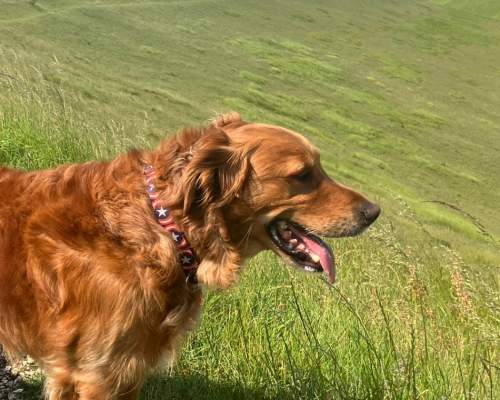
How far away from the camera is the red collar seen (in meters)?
2.95

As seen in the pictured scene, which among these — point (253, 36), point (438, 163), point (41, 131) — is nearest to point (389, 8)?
point (253, 36)

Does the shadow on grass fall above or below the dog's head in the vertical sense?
below

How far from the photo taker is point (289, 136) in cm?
324

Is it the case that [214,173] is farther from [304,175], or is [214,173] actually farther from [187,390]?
[187,390]

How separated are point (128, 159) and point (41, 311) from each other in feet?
2.86

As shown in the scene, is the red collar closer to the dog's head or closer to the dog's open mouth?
the dog's head

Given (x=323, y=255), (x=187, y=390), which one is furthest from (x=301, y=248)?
(x=187, y=390)

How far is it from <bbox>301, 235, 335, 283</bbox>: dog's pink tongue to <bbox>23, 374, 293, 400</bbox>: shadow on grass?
2.50ft

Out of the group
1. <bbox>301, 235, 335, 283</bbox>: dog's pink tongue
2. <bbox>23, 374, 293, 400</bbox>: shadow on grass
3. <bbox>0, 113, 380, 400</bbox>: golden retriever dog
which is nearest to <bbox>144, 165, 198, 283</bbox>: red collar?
<bbox>0, 113, 380, 400</bbox>: golden retriever dog

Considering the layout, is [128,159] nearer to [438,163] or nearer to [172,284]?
[172,284]

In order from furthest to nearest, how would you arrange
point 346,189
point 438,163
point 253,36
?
1. point 253,36
2. point 438,163
3. point 346,189

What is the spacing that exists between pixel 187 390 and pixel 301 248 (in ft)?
3.63

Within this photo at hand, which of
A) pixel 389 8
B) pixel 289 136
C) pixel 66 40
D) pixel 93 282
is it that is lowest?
pixel 389 8

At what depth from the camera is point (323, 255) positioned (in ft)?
10.7
